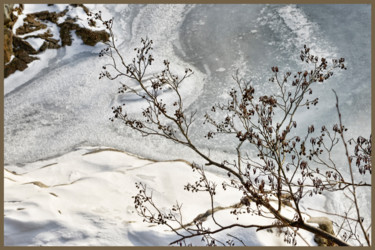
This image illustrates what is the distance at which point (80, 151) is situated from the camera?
6.09m

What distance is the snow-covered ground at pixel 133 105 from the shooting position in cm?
431

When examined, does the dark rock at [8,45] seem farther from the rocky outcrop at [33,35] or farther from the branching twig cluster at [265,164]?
the branching twig cluster at [265,164]

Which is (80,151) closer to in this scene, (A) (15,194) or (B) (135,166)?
(B) (135,166)

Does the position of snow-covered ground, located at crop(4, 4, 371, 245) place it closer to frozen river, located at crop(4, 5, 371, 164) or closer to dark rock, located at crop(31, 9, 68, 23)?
frozen river, located at crop(4, 5, 371, 164)

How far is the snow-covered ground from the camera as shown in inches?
170

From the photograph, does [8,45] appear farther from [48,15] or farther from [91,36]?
[91,36]

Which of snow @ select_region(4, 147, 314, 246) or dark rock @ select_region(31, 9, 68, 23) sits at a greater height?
dark rock @ select_region(31, 9, 68, 23)

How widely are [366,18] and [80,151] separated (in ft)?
23.0

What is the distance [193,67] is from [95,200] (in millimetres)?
3669

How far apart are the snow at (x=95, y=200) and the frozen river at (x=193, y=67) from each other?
1.42ft

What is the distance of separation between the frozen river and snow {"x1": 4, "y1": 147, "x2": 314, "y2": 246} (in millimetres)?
434

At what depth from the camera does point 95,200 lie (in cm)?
477

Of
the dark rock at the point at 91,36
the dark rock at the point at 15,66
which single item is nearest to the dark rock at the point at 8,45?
the dark rock at the point at 15,66

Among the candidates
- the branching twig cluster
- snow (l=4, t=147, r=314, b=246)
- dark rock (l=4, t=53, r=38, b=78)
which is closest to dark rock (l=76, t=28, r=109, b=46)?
the branching twig cluster
